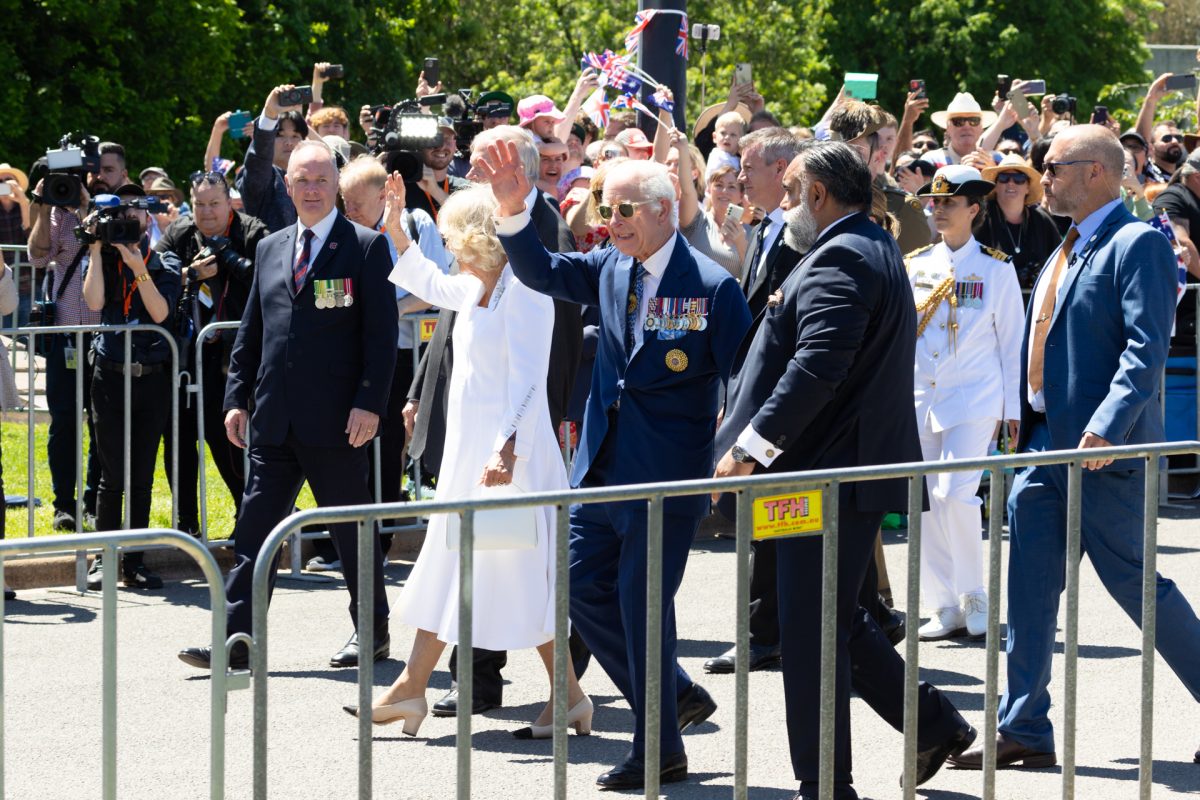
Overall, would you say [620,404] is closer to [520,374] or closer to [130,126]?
[520,374]

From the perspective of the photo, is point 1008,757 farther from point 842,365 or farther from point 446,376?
point 446,376

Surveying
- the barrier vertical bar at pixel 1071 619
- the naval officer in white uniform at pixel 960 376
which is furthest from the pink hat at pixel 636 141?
the barrier vertical bar at pixel 1071 619

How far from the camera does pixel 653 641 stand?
443 cm

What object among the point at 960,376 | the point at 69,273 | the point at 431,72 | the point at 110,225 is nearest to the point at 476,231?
the point at 960,376

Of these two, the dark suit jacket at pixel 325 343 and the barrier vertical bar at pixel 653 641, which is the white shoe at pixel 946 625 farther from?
the barrier vertical bar at pixel 653 641

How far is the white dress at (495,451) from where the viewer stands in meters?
6.45

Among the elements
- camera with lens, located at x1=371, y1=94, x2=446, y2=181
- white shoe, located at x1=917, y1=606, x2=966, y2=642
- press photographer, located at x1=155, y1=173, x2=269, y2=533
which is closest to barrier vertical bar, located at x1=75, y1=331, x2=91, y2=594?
press photographer, located at x1=155, y1=173, x2=269, y2=533

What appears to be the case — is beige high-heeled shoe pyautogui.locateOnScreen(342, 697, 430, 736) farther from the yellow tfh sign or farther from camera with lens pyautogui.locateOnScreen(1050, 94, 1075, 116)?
camera with lens pyautogui.locateOnScreen(1050, 94, 1075, 116)

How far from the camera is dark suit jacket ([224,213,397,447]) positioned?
7.48 m

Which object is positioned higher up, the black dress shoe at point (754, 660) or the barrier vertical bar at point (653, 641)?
the barrier vertical bar at point (653, 641)

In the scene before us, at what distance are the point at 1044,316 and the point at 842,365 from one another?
1148mm

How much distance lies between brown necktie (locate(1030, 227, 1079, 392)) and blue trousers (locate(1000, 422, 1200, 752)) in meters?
0.40

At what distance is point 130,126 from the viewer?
30578mm

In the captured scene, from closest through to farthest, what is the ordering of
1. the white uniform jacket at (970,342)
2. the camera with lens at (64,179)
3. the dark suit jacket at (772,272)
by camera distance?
the dark suit jacket at (772,272), the white uniform jacket at (970,342), the camera with lens at (64,179)
